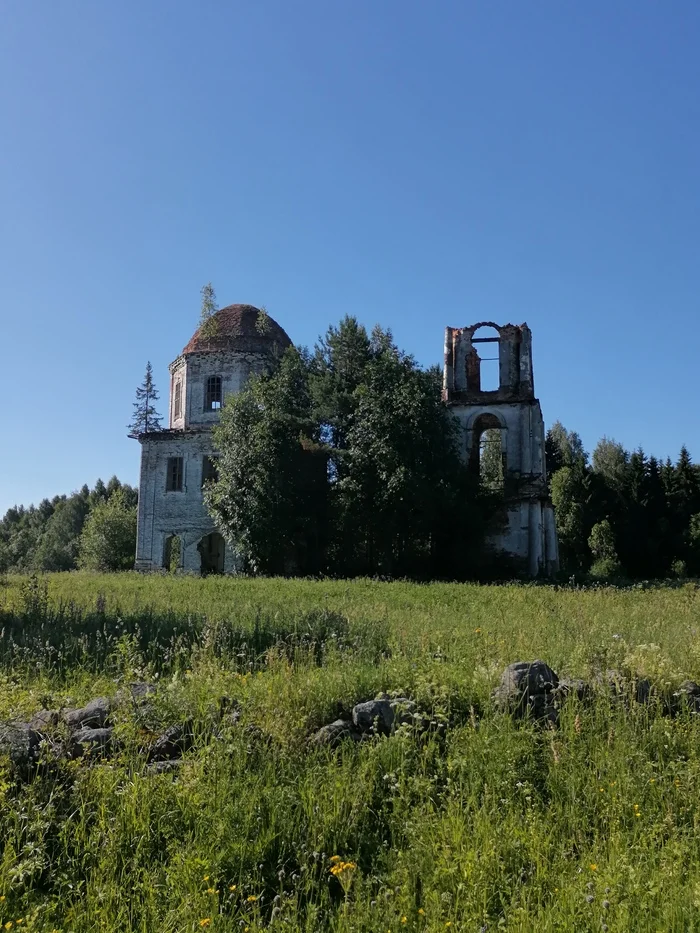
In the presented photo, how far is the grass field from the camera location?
4109 millimetres

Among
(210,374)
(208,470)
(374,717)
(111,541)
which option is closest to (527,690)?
(374,717)

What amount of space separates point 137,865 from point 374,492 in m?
22.9

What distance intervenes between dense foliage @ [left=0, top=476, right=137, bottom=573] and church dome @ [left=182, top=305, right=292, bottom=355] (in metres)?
13.4

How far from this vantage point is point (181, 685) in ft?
21.2

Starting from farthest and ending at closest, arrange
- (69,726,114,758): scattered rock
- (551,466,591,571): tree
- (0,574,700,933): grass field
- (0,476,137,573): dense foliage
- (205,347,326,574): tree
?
(0,476,137,573): dense foliage < (551,466,591,571): tree < (205,347,326,574): tree < (69,726,114,758): scattered rock < (0,574,700,933): grass field

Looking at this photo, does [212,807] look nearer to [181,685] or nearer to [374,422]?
[181,685]

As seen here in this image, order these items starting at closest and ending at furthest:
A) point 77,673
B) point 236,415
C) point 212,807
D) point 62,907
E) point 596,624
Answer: point 62,907
point 212,807
point 77,673
point 596,624
point 236,415

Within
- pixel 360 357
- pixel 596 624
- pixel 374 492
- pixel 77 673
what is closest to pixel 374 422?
pixel 374 492

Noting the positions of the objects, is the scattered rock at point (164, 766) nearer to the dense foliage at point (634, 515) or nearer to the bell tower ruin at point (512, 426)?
the bell tower ruin at point (512, 426)

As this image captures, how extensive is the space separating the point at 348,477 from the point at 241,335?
1086 cm

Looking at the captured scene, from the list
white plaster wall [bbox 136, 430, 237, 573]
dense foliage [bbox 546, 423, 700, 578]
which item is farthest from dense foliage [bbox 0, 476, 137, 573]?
dense foliage [bbox 546, 423, 700, 578]

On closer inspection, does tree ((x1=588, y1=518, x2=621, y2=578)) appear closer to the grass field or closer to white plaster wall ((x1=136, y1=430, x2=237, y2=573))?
white plaster wall ((x1=136, y1=430, x2=237, y2=573))

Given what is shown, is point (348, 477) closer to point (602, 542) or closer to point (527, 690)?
point (527, 690)

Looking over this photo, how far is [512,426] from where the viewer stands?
104 ft
